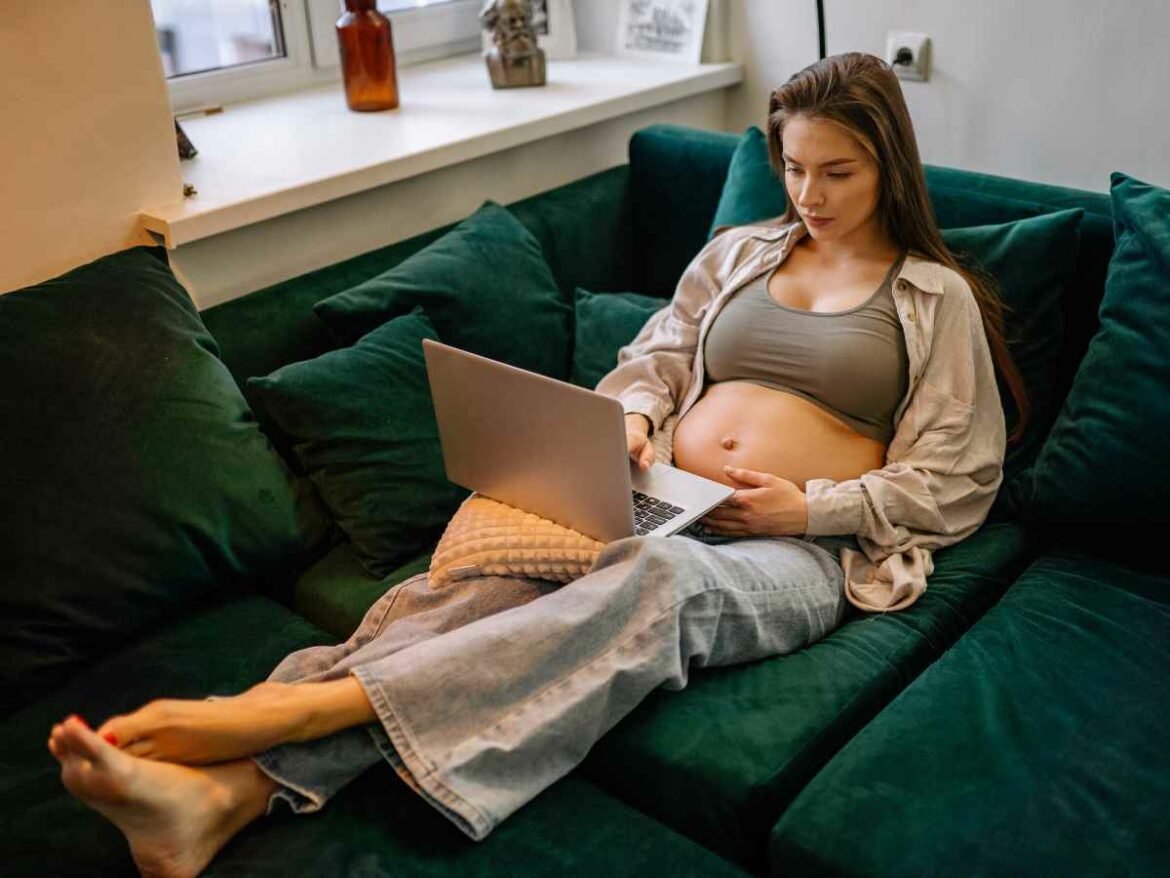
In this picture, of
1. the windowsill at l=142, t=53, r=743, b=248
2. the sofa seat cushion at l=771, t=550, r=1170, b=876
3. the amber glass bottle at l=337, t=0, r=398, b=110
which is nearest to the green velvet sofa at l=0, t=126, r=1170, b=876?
the sofa seat cushion at l=771, t=550, r=1170, b=876

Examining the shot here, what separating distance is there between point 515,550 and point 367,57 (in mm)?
1271

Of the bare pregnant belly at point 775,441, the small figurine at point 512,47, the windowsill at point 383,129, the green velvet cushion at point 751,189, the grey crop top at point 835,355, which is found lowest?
the bare pregnant belly at point 775,441

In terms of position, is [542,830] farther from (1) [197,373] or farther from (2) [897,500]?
(1) [197,373]

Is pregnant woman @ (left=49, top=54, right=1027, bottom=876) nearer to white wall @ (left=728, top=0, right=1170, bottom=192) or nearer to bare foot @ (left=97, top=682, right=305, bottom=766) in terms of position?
bare foot @ (left=97, top=682, right=305, bottom=766)

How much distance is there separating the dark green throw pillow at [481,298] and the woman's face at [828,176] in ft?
1.85

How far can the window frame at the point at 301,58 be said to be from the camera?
7.93 ft

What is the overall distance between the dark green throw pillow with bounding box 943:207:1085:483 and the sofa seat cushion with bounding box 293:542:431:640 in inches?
37.2

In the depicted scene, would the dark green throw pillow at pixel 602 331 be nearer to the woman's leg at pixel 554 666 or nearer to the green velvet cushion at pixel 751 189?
the green velvet cushion at pixel 751 189

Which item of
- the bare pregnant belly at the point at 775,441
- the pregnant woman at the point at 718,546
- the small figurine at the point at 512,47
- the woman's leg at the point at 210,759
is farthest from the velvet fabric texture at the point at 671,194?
the woman's leg at the point at 210,759

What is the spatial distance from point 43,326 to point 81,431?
159 millimetres

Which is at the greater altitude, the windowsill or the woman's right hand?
the windowsill

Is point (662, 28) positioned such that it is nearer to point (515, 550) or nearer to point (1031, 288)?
point (1031, 288)

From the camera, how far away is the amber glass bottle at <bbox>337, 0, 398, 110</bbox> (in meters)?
2.29

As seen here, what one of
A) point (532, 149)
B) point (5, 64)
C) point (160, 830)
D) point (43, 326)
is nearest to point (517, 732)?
point (160, 830)
